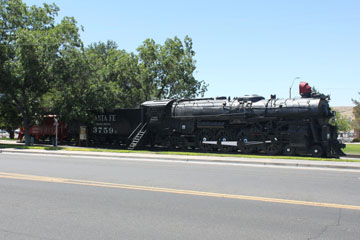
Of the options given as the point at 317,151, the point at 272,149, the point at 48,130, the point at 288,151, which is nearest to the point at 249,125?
the point at 272,149

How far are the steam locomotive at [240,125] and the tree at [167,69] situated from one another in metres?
10.8

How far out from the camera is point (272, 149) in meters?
21.0

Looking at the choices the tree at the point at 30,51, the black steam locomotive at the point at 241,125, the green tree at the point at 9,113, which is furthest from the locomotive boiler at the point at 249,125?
the green tree at the point at 9,113

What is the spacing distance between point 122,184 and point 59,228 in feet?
13.1

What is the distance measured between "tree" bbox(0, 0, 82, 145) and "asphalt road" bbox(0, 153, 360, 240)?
18.5 metres

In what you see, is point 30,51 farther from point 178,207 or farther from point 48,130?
point 178,207

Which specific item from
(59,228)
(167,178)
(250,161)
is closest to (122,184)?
(167,178)

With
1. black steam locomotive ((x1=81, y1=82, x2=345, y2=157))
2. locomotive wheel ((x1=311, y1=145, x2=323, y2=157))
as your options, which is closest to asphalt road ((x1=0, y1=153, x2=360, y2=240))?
locomotive wheel ((x1=311, y1=145, x2=323, y2=157))

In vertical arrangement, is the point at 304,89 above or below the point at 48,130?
above

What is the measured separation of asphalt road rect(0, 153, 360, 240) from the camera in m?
5.50

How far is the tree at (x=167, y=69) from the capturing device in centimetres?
3831

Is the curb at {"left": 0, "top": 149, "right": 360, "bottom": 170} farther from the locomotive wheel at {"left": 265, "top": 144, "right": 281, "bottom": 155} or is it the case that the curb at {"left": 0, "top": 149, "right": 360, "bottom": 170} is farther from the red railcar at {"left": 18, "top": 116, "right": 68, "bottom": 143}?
the red railcar at {"left": 18, "top": 116, "right": 68, "bottom": 143}

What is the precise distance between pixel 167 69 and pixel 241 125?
17.9 m

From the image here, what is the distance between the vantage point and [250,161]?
16.2 meters
